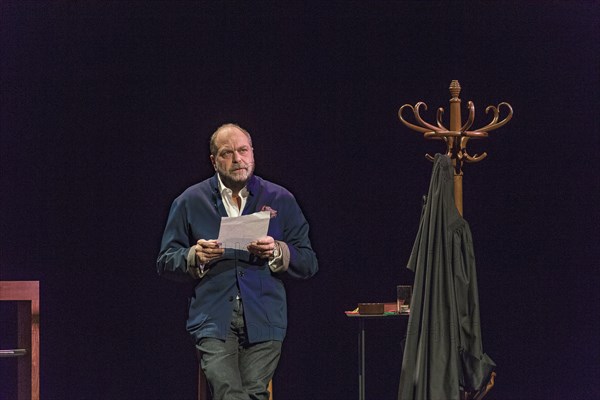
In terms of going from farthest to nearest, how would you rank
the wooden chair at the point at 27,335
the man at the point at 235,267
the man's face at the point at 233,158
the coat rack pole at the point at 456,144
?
1. the wooden chair at the point at 27,335
2. the coat rack pole at the point at 456,144
3. the man's face at the point at 233,158
4. the man at the point at 235,267

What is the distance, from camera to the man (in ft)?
14.3

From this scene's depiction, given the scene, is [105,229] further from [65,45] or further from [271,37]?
[271,37]

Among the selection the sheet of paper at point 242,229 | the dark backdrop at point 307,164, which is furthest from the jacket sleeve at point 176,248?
the dark backdrop at point 307,164

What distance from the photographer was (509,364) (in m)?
5.82

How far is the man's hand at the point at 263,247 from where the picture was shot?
4320 mm

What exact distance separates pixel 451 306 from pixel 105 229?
2.10 meters

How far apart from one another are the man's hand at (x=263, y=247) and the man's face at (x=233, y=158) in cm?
32

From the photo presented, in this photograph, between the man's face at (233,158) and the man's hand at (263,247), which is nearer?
the man's hand at (263,247)

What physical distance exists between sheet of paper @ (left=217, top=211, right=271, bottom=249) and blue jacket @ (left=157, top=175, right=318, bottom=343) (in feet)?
0.66

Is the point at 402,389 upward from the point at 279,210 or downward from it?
downward

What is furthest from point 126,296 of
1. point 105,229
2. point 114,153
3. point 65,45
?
point 65,45

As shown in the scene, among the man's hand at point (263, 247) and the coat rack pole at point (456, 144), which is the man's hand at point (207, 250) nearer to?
the man's hand at point (263, 247)

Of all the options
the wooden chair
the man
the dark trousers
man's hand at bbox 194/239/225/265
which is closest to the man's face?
the man

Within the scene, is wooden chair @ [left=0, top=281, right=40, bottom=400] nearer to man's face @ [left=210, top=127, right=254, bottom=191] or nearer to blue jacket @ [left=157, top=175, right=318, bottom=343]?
blue jacket @ [left=157, top=175, right=318, bottom=343]
